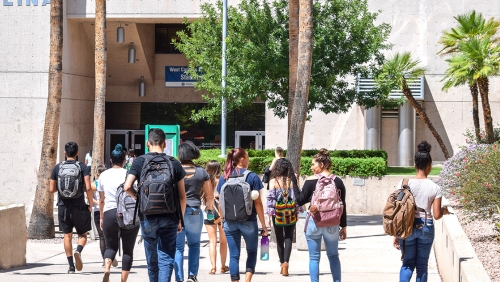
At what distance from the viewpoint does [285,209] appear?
10.8 metres

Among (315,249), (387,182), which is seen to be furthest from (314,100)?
(315,249)

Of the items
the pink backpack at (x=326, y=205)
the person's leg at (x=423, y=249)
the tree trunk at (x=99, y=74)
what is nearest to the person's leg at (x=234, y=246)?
the pink backpack at (x=326, y=205)

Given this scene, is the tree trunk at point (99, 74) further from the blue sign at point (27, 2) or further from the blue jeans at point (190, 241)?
the blue sign at point (27, 2)

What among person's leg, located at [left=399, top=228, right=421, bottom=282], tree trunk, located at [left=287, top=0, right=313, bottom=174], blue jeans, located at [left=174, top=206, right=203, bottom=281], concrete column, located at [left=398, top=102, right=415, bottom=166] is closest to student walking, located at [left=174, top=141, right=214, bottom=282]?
blue jeans, located at [left=174, top=206, right=203, bottom=281]

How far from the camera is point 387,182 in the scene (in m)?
21.6

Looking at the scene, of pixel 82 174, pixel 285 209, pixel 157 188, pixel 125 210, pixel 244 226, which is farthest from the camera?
pixel 82 174

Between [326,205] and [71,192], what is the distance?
375cm

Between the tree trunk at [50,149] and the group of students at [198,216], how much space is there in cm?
464

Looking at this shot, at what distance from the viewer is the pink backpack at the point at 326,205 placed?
29.4 feet

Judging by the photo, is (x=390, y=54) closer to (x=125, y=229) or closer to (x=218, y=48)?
(x=218, y=48)

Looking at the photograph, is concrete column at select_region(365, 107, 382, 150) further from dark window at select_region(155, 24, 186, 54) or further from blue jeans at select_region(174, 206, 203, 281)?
blue jeans at select_region(174, 206, 203, 281)

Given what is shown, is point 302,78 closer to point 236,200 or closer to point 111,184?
point 111,184

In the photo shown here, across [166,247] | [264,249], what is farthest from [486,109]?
[166,247]

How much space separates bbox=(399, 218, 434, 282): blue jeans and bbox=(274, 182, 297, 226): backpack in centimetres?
251
